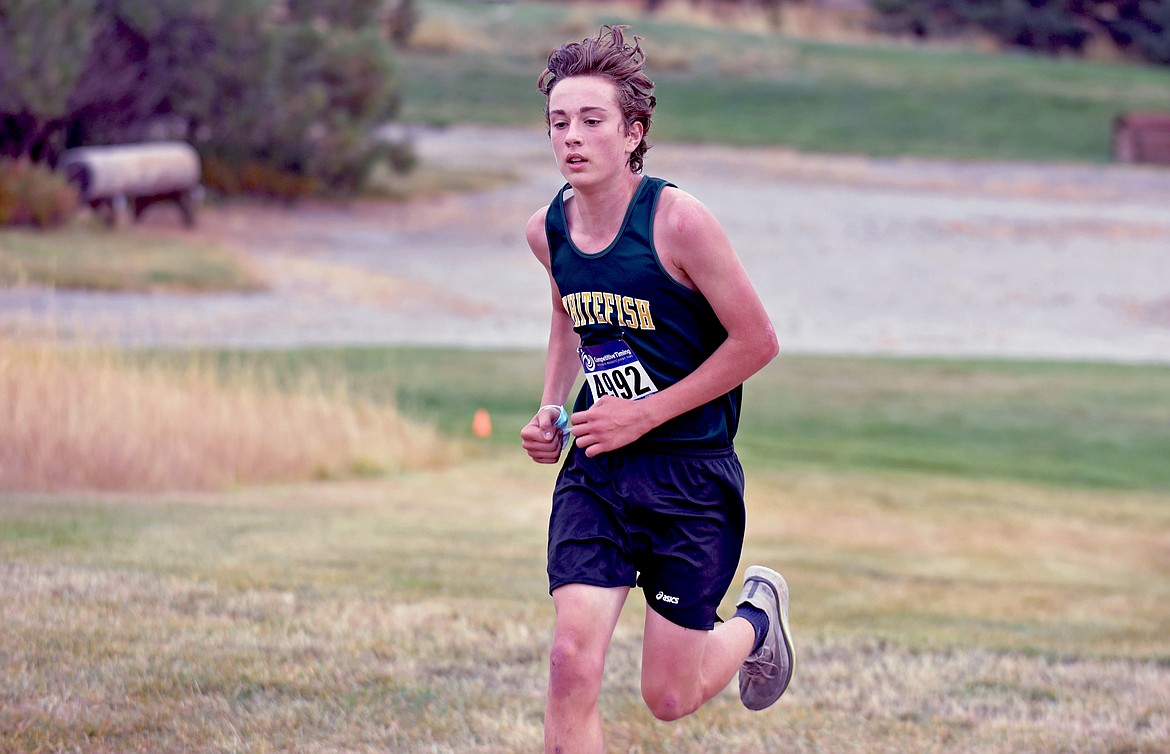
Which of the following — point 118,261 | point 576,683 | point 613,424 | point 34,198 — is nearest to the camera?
point 576,683

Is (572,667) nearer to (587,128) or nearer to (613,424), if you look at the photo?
(613,424)

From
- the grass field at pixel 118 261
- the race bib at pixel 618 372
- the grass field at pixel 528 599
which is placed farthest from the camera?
the grass field at pixel 118 261

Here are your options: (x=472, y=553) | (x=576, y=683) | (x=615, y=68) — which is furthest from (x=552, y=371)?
(x=472, y=553)

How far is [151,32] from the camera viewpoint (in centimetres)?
2041

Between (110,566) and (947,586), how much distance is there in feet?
12.6

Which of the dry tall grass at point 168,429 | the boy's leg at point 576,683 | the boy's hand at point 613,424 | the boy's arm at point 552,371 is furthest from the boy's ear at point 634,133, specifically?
the dry tall grass at point 168,429

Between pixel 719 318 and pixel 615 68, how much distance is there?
64 cm

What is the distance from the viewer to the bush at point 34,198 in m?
17.0

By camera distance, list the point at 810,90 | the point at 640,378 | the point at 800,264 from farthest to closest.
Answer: the point at 810,90, the point at 800,264, the point at 640,378

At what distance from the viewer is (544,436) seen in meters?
3.73

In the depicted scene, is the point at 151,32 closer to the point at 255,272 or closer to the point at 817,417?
the point at 255,272

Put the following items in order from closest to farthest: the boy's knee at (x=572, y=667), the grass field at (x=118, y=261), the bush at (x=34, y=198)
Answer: the boy's knee at (x=572, y=667), the grass field at (x=118, y=261), the bush at (x=34, y=198)

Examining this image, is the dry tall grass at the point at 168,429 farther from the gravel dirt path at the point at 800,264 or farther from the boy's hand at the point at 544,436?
the boy's hand at the point at 544,436

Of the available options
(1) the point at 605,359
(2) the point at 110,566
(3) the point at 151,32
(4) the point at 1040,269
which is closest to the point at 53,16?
(3) the point at 151,32
